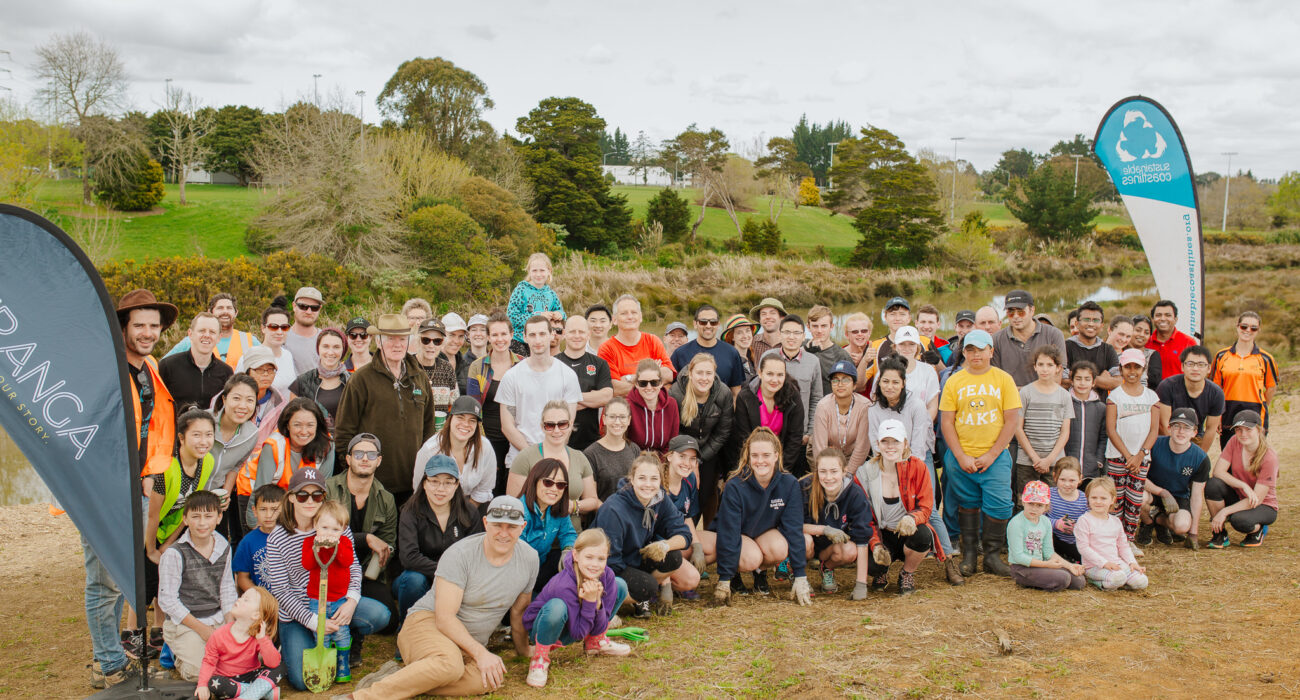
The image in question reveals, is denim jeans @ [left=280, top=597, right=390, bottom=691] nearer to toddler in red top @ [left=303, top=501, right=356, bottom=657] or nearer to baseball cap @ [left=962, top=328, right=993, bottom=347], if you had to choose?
toddler in red top @ [left=303, top=501, right=356, bottom=657]

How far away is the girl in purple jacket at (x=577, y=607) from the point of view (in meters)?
4.42

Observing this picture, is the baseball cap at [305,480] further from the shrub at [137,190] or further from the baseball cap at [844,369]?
the shrub at [137,190]

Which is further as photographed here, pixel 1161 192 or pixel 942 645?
pixel 1161 192

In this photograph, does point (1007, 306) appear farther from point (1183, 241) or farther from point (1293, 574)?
point (1183, 241)

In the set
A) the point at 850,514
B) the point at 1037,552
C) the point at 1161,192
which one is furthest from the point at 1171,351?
the point at 850,514

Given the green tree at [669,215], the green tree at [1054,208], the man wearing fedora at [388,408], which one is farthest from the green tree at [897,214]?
the man wearing fedora at [388,408]

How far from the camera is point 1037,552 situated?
222 inches

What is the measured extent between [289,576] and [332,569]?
0.23 metres

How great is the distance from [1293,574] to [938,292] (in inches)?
1308

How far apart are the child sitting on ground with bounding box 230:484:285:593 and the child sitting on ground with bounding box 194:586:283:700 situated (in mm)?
300

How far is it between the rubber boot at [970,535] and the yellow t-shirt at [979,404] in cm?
46

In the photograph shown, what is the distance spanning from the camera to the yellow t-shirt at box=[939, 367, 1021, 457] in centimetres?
600

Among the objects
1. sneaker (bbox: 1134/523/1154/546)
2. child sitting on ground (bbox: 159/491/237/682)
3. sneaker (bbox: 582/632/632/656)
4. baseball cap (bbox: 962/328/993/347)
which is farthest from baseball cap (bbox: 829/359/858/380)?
child sitting on ground (bbox: 159/491/237/682)

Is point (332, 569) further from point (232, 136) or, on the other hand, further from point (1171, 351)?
point (232, 136)
